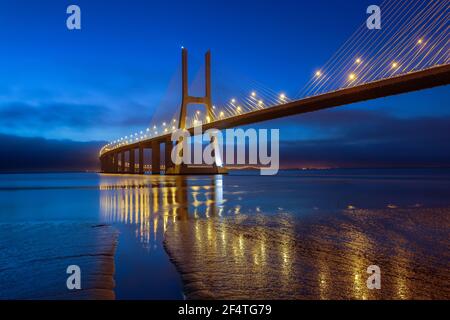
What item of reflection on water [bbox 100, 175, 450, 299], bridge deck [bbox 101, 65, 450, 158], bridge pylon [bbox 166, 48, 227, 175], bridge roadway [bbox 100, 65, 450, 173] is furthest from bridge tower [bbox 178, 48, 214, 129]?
reflection on water [bbox 100, 175, 450, 299]

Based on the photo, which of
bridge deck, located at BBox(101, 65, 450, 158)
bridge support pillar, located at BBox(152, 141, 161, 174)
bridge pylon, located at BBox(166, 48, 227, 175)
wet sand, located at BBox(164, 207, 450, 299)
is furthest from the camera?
bridge support pillar, located at BBox(152, 141, 161, 174)

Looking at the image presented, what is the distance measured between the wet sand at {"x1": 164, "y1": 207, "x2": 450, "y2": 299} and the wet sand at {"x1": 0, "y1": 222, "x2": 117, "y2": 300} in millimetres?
858

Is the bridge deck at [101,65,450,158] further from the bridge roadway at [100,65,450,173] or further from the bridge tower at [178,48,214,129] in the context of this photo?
the bridge tower at [178,48,214,129]

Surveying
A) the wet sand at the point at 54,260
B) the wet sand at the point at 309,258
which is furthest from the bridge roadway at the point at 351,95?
the wet sand at the point at 54,260

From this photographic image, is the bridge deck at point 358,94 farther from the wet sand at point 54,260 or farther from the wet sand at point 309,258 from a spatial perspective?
the wet sand at point 54,260

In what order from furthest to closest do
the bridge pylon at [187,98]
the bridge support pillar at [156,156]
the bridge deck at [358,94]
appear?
the bridge support pillar at [156,156]
the bridge pylon at [187,98]
the bridge deck at [358,94]

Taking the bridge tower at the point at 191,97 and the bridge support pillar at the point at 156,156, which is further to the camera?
the bridge support pillar at the point at 156,156

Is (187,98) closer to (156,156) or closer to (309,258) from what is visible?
(156,156)

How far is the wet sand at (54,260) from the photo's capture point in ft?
11.5

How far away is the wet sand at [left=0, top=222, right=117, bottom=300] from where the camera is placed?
11.5 feet

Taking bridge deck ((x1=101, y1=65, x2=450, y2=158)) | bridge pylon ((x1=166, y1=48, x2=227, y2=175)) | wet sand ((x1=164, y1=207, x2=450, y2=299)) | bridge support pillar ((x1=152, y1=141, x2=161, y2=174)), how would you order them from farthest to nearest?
bridge support pillar ((x1=152, y1=141, x2=161, y2=174))
bridge pylon ((x1=166, y1=48, x2=227, y2=175))
bridge deck ((x1=101, y1=65, x2=450, y2=158))
wet sand ((x1=164, y1=207, x2=450, y2=299))

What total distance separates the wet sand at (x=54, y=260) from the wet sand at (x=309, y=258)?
0.86m
